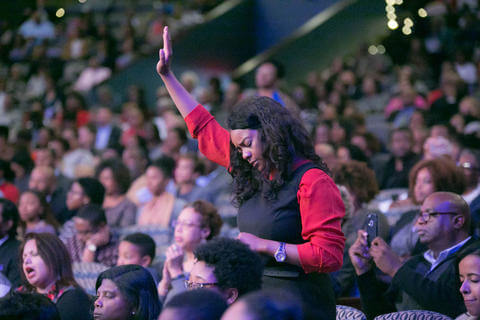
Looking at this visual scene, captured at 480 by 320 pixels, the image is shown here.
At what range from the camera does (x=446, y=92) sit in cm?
894

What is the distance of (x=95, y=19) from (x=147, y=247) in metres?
11.5

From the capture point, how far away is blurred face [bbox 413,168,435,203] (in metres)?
4.41

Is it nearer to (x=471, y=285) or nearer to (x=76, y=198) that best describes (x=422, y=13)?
(x=76, y=198)

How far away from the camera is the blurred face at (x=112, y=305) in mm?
2926

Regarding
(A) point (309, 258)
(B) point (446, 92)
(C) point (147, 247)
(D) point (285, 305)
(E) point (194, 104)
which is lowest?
(B) point (446, 92)

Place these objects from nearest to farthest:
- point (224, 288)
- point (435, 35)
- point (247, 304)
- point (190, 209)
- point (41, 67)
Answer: point (247, 304), point (224, 288), point (190, 209), point (435, 35), point (41, 67)

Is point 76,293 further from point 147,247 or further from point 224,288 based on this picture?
point 224,288

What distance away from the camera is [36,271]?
3.69 meters

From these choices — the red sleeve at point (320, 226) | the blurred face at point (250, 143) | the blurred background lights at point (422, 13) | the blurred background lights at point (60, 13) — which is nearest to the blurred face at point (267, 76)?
the blurred face at point (250, 143)

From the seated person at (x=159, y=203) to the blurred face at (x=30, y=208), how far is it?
88 centimetres

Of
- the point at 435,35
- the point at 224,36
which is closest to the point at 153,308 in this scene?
the point at 435,35

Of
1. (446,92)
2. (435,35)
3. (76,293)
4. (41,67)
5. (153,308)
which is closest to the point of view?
(153,308)

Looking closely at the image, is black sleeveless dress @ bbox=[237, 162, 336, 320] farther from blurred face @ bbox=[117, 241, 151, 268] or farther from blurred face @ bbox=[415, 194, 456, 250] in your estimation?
blurred face @ bbox=[117, 241, 151, 268]

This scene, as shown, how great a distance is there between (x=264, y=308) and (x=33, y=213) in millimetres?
4037
